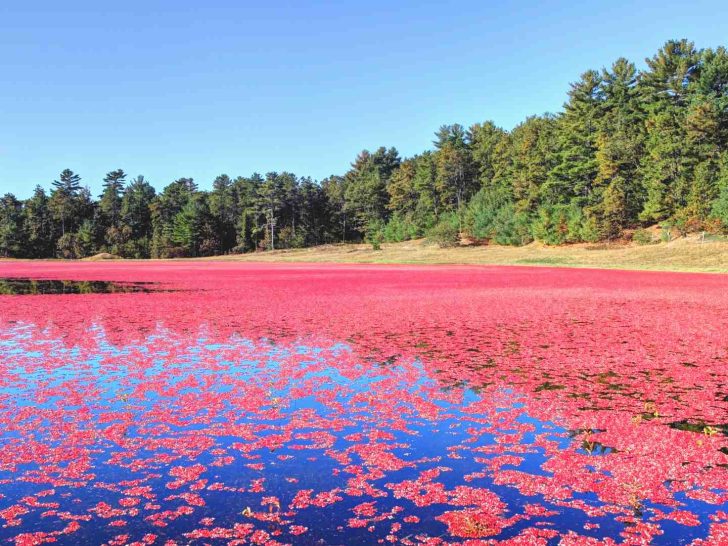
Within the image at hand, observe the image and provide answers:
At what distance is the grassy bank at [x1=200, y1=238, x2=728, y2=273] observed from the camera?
56.8m

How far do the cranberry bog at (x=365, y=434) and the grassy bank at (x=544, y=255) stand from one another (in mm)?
42289

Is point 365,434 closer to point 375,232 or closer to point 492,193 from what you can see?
point 492,193

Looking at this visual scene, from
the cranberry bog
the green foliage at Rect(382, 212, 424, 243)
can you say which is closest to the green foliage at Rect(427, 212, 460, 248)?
the green foliage at Rect(382, 212, 424, 243)

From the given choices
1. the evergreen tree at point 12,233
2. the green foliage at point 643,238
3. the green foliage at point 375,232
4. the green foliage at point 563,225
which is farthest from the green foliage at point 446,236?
the evergreen tree at point 12,233

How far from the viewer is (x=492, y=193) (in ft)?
343

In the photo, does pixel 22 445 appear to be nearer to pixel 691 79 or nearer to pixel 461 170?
pixel 691 79

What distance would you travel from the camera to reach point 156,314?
78.2 feet

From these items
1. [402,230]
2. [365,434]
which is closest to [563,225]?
[402,230]

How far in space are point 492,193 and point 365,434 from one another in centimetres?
9970

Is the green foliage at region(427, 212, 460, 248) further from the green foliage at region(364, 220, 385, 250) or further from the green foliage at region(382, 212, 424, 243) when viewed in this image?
the green foliage at region(364, 220, 385, 250)

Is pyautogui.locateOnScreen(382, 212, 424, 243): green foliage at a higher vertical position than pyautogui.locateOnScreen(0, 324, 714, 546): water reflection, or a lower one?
higher

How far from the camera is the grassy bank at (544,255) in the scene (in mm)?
56844

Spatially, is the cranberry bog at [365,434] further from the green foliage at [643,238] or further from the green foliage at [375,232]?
the green foliage at [375,232]

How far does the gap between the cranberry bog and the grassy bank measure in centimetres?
4229
